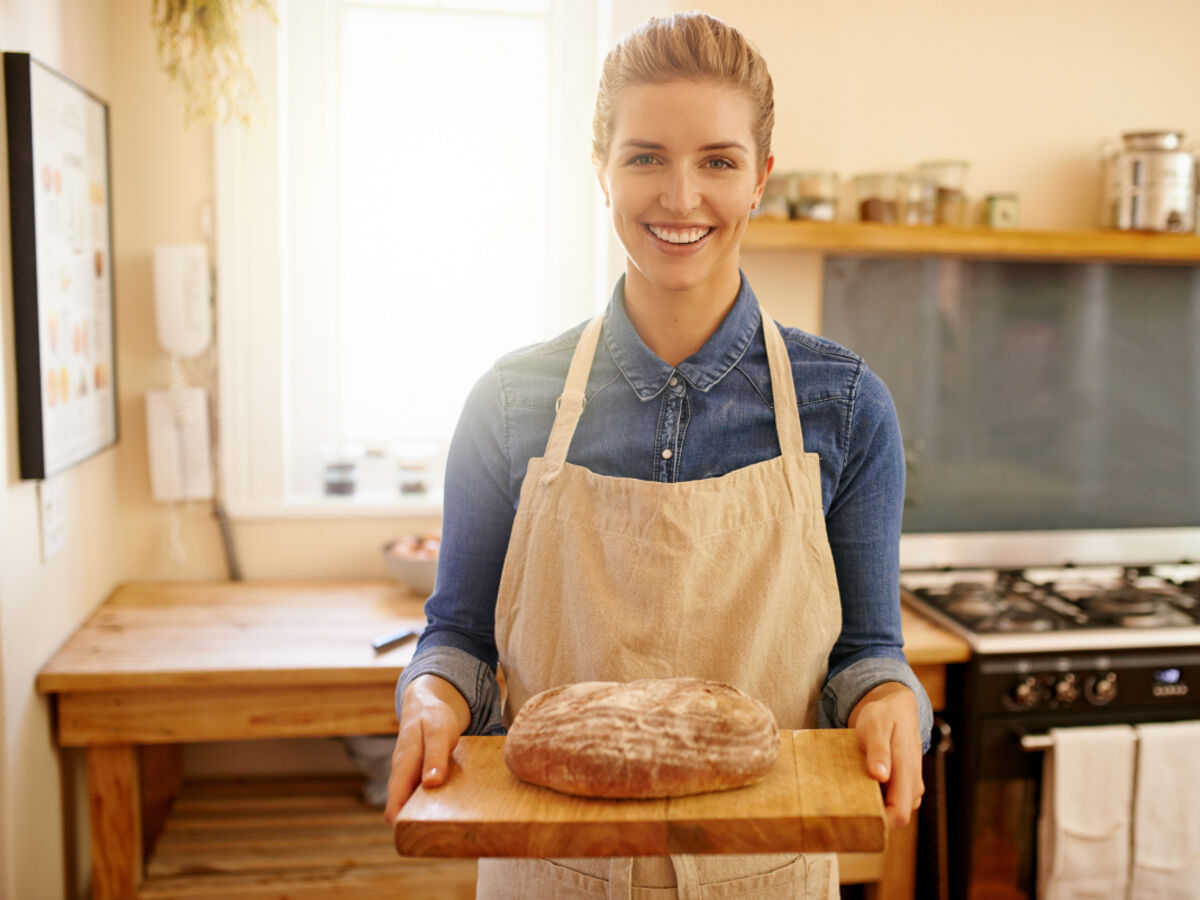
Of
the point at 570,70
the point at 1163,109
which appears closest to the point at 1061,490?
the point at 1163,109

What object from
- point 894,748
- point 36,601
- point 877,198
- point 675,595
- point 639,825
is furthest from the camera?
point 877,198

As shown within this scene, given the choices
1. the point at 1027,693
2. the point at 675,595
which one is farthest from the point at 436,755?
the point at 1027,693

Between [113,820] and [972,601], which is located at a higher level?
[972,601]

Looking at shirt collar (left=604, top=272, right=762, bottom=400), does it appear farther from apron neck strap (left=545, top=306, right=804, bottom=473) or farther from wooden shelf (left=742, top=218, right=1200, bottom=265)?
wooden shelf (left=742, top=218, right=1200, bottom=265)

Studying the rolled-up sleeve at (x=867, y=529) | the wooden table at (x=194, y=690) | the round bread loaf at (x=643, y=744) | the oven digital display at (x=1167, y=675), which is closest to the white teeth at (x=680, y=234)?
the rolled-up sleeve at (x=867, y=529)

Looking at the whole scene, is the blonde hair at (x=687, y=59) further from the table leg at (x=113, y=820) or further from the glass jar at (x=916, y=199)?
the table leg at (x=113, y=820)

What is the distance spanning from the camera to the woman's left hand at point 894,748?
37.4 inches

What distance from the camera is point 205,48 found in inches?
81.4

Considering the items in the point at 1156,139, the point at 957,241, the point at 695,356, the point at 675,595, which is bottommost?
the point at 675,595

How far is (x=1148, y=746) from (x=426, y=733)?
5.60 ft

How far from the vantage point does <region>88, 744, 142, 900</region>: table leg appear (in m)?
1.93

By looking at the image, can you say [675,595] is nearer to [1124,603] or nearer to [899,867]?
[899,867]

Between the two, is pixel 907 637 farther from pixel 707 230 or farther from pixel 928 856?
pixel 707 230

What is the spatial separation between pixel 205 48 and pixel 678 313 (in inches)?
56.8
